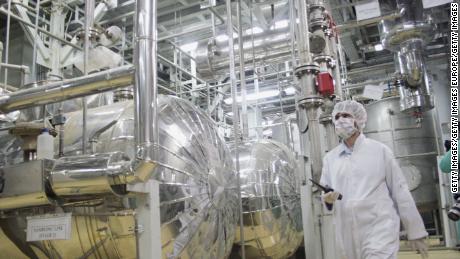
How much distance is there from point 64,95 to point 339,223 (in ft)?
5.08

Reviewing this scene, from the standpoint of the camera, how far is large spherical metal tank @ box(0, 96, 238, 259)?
1540mm

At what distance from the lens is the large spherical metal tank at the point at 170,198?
5.05ft

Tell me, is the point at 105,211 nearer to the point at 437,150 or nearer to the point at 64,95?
the point at 64,95

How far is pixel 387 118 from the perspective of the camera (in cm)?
604

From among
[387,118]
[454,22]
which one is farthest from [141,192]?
[387,118]

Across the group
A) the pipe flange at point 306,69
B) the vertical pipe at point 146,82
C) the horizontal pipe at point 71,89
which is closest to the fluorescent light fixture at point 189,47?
the pipe flange at point 306,69

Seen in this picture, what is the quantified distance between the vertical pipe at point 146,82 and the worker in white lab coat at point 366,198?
1.20m

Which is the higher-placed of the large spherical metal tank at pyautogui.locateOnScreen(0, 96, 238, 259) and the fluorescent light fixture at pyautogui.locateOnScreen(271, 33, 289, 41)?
the fluorescent light fixture at pyautogui.locateOnScreen(271, 33, 289, 41)

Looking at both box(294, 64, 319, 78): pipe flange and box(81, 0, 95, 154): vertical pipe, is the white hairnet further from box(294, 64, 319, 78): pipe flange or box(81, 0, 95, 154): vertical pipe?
box(81, 0, 95, 154): vertical pipe

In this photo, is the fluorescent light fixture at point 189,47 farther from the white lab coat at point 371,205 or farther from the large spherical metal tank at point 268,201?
the white lab coat at point 371,205

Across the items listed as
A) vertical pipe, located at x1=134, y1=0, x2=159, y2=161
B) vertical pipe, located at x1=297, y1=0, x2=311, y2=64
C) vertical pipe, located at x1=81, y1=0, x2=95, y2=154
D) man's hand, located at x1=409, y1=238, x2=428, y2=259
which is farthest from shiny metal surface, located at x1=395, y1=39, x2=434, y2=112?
vertical pipe, located at x1=134, y1=0, x2=159, y2=161

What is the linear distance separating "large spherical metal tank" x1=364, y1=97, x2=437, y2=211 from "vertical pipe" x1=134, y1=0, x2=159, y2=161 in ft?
17.0

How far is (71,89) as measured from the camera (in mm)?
1507

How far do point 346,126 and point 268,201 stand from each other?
0.83 m
